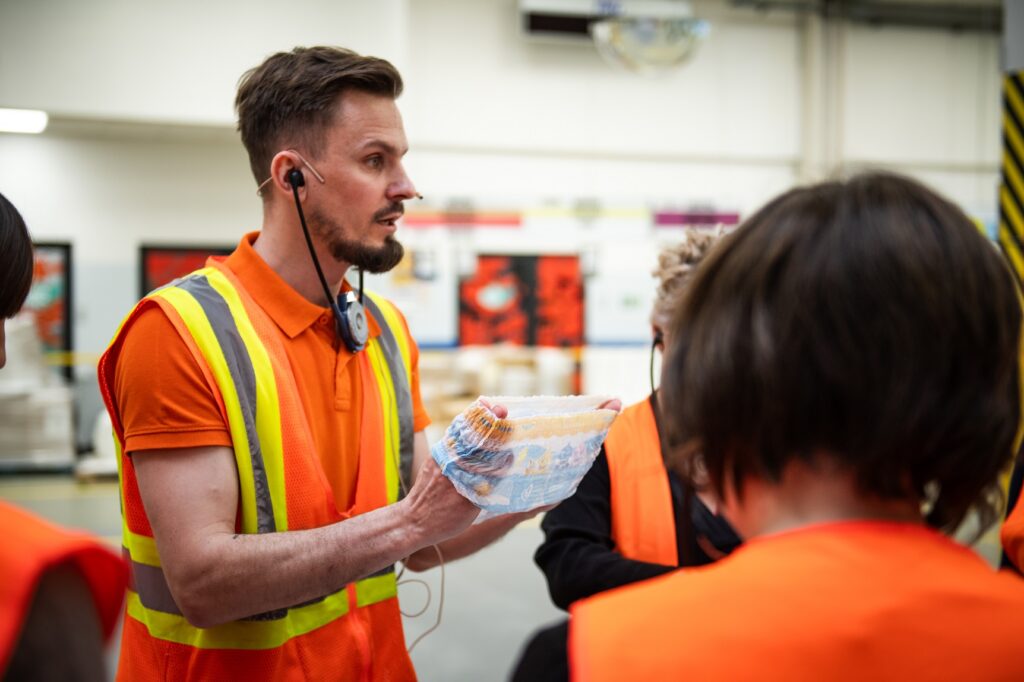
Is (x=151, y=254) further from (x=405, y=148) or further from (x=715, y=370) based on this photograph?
(x=715, y=370)

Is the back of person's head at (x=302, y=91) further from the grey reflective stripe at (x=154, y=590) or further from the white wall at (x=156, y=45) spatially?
the white wall at (x=156, y=45)

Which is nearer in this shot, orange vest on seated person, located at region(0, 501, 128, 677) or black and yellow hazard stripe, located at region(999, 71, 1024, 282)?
orange vest on seated person, located at region(0, 501, 128, 677)

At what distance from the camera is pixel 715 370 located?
78cm

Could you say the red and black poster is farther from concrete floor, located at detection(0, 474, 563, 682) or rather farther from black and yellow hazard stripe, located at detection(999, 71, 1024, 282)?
black and yellow hazard stripe, located at detection(999, 71, 1024, 282)

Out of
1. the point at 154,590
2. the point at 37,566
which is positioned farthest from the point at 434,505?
the point at 37,566

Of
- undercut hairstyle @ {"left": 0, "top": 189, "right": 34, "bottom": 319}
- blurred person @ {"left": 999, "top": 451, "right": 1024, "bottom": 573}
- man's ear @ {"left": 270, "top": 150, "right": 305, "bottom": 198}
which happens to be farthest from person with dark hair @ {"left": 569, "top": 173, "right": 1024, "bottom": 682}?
man's ear @ {"left": 270, "top": 150, "right": 305, "bottom": 198}

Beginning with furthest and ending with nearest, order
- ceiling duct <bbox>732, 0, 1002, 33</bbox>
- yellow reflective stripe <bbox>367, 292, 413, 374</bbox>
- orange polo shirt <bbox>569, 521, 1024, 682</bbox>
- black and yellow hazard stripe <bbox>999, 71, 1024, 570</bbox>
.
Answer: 1. ceiling duct <bbox>732, 0, 1002, 33</bbox>
2. black and yellow hazard stripe <bbox>999, 71, 1024, 570</bbox>
3. yellow reflective stripe <bbox>367, 292, 413, 374</bbox>
4. orange polo shirt <bbox>569, 521, 1024, 682</bbox>

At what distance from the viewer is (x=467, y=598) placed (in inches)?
196

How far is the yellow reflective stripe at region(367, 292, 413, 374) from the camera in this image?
189 centimetres

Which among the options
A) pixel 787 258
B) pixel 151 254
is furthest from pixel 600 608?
pixel 151 254

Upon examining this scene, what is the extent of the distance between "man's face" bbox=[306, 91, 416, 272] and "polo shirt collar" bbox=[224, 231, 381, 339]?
0.11m

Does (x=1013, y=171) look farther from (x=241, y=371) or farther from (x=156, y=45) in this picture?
(x=156, y=45)

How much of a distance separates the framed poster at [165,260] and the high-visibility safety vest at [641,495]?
259 inches

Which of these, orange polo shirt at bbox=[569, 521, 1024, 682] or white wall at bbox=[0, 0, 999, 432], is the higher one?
white wall at bbox=[0, 0, 999, 432]
